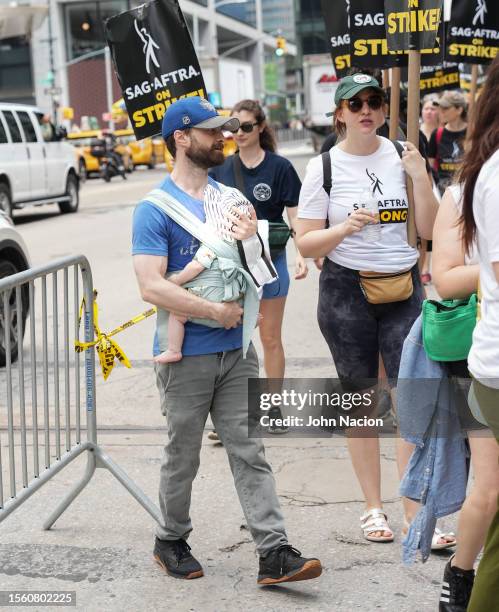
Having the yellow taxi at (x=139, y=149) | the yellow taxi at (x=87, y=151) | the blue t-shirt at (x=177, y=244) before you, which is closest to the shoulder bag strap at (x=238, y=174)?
the blue t-shirt at (x=177, y=244)

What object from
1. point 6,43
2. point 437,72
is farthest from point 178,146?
point 6,43

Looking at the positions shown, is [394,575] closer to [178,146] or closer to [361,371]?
[361,371]

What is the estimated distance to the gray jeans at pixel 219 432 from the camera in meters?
3.93

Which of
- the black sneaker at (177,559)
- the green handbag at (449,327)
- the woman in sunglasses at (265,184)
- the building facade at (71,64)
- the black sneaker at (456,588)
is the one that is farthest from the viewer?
the building facade at (71,64)

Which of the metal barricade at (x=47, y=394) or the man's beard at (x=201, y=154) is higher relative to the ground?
the man's beard at (x=201, y=154)

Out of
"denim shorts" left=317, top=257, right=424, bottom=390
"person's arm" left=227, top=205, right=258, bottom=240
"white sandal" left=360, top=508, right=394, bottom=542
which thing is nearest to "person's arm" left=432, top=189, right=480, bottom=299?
"person's arm" left=227, top=205, right=258, bottom=240

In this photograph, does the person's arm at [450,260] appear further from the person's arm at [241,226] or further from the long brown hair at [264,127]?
the long brown hair at [264,127]

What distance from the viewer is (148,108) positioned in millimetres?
5809

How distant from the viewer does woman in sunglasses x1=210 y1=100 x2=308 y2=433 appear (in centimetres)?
590

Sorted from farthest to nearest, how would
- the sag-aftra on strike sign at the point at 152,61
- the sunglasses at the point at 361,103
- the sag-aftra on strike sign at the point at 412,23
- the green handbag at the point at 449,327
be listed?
1. the sag-aftra on strike sign at the point at 152,61
2. the sag-aftra on strike sign at the point at 412,23
3. the sunglasses at the point at 361,103
4. the green handbag at the point at 449,327

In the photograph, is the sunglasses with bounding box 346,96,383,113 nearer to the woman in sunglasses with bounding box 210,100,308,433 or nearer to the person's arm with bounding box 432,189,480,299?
the person's arm with bounding box 432,189,480,299

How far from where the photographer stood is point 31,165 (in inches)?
822

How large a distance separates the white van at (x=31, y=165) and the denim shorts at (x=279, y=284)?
44.5 feet

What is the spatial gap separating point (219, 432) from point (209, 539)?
66 cm
